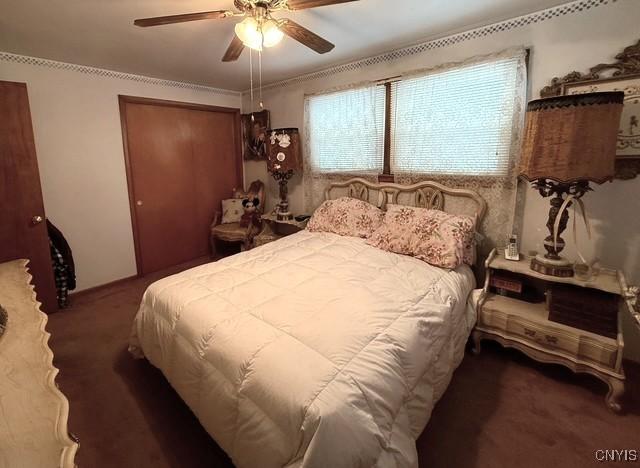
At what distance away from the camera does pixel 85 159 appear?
3.12m

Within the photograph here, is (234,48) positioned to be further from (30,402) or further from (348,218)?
(30,402)

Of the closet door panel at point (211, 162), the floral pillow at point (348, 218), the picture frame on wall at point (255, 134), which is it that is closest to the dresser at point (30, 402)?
the floral pillow at point (348, 218)

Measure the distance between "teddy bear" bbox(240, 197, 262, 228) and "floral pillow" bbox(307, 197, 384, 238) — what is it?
3.68 feet

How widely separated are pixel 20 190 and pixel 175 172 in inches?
61.7

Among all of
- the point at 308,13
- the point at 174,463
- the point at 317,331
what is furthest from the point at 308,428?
the point at 308,13

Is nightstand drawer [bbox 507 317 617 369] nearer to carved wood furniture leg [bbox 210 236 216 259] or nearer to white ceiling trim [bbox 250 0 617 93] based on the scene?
white ceiling trim [bbox 250 0 617 93]

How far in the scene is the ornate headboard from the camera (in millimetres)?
2514

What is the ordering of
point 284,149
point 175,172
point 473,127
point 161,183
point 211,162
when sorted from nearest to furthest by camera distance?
point 473,127 → point 284,149 → point 161,183 → point 175,172 → point 211,162

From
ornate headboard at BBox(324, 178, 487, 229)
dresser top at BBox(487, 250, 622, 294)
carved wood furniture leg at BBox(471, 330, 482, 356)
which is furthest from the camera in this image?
ornate headboard at BBox(324, 178, 487, 229)

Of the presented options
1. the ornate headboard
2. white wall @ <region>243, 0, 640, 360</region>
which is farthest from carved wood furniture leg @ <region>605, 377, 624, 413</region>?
the ornate headboard

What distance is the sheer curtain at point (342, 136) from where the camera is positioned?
3.01 m

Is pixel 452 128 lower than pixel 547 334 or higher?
higher

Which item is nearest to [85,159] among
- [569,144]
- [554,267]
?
[569,144]

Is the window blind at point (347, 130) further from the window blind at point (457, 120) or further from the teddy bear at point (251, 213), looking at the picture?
the teddy bear at point (251, 213)
